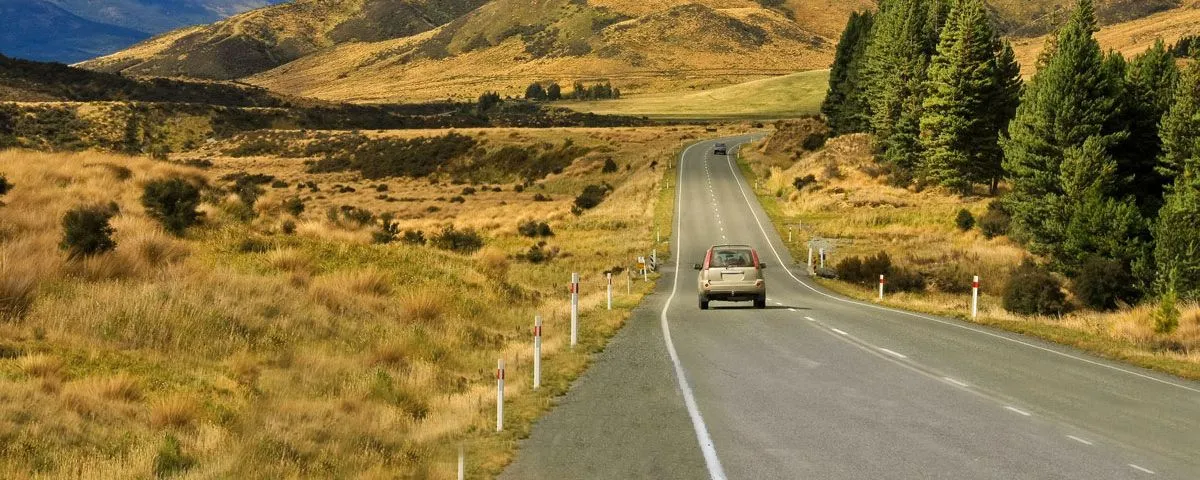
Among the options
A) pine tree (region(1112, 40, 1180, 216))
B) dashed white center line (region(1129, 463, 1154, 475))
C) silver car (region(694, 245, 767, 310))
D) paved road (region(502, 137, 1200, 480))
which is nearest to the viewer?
dashed white center line (region(1129, 463, 1154, 475))

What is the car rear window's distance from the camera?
88.6 feet

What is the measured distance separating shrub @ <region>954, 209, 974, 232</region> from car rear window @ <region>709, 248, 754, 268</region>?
3422 centimetres

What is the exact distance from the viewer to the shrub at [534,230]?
204 feet

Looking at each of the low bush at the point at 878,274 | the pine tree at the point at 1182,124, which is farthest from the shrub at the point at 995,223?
the pine tree at the point at 1182,124

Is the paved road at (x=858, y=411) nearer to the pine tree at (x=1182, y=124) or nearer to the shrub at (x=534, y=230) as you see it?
the pine tree at (x=1182, y=124)

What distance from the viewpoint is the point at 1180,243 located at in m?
34.2

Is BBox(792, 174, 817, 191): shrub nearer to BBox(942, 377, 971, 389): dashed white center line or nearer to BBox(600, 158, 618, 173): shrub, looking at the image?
BBox(600, 158, 618, 173): shrub

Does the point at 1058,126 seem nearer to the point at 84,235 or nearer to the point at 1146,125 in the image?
the point at 1146,125

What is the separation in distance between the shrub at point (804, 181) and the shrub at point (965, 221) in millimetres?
19393

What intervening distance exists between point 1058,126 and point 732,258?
71.2 ft

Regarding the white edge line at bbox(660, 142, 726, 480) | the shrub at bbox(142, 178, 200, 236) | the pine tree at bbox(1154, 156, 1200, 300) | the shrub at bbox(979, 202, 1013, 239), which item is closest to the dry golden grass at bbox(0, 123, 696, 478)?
the shrub at bbox(142, 178, 200, 236)

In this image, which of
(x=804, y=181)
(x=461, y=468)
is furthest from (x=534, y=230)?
(x=461, y=468)

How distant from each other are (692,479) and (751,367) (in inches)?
287

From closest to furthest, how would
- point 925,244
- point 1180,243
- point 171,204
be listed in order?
point 171,204
point 1180,243
point 925,244
